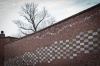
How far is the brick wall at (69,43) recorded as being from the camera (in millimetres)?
5781

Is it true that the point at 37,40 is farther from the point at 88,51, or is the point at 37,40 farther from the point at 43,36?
the point at 88,51

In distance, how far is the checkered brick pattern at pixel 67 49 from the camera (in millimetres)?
5768

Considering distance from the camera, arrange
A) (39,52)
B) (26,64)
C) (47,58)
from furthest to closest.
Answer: (26,64)
(39,52)
(47,58)

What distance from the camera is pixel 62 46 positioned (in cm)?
715

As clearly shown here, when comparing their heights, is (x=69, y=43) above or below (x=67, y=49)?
above

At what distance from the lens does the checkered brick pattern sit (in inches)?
227

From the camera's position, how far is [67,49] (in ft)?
22.6

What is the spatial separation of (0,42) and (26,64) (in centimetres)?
644

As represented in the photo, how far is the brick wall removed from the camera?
578 cm

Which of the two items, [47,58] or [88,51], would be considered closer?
[88,51]

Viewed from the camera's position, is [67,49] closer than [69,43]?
No

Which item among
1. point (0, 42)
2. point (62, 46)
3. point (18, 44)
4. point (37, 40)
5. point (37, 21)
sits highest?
point (62, 46)

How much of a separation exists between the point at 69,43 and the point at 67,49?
0.35 meters

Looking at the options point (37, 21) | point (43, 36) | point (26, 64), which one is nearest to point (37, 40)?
point (43, 36)
